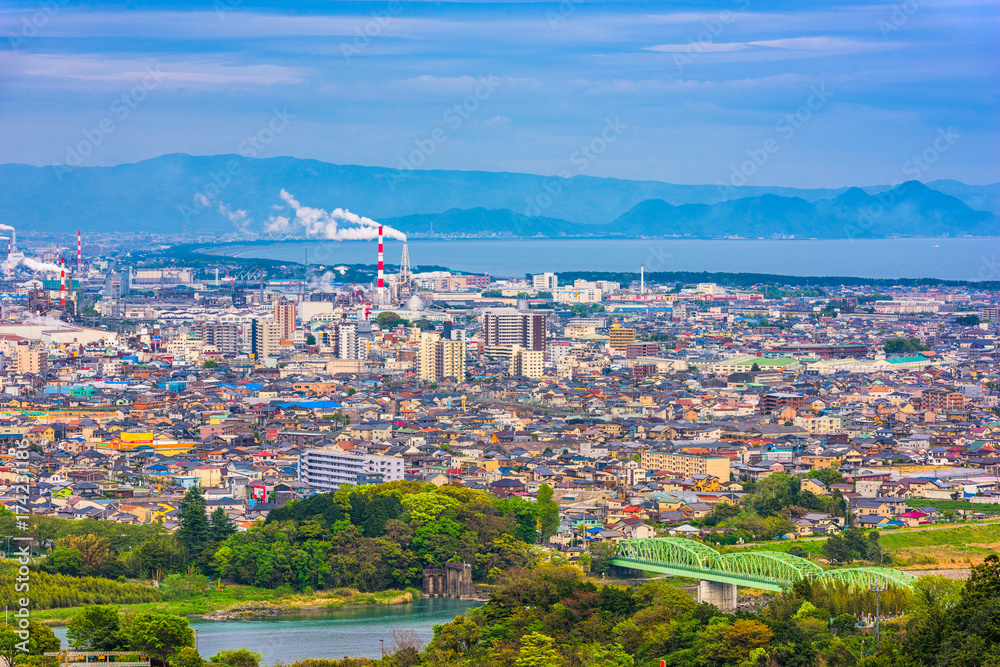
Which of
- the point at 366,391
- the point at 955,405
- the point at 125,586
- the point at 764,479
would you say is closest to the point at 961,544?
the point at 764,479

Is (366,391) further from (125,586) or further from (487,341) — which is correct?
(125,586)

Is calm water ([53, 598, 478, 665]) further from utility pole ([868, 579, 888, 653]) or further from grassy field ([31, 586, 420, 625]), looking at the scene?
utility pole ([868, 579, 888, 653])

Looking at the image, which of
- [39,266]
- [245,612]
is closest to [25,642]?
[245,612]

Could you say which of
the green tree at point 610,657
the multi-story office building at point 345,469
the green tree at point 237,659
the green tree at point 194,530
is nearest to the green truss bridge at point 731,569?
the green tree at point 610,657

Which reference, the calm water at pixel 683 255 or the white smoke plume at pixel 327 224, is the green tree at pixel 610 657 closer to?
the white smoke plume at pixel 327 224

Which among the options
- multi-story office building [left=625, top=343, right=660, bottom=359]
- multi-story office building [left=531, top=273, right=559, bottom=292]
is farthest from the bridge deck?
multi-story office building [left=531, top=273, right=559, bottom=292]

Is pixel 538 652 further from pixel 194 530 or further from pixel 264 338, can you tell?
pixel 264 338
